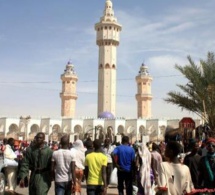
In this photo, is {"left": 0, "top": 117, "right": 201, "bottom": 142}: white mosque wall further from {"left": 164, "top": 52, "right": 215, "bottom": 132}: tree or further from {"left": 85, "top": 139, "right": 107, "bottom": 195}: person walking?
{"left": 85, "top": 139, "right": 107, "bottom": 195}: person walking

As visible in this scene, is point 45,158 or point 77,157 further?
point 77,157

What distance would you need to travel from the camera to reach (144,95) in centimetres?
6975

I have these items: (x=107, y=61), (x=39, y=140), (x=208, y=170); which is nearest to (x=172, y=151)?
(x=208, y=170)

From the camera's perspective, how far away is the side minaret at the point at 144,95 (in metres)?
69.4

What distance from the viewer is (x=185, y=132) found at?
17125 mm

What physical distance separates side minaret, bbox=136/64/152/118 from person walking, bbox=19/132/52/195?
64.3 metres

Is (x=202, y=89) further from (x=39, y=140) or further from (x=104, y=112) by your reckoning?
(x=104, y=112)

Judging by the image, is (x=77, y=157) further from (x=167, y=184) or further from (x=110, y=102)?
(x=110, y=102)

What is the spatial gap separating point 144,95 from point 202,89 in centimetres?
5456

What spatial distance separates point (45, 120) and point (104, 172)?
2036 inches

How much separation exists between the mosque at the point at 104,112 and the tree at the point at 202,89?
31251 mm

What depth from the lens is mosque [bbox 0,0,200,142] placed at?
54353mm

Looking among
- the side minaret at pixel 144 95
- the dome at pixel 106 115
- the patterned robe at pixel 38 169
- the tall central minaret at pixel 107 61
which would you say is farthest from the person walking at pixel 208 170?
the side minaret at pixel 144 95

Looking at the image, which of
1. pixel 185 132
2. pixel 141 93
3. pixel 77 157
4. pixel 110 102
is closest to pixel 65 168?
pixel 77 157
